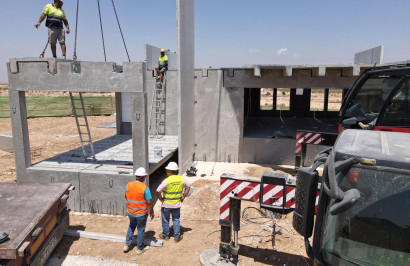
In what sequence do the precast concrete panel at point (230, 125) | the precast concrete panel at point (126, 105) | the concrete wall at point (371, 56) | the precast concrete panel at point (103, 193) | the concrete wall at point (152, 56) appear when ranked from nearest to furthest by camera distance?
the precast concrete panel at point (103, 193)
the precast concrete panel at point (230, 125)
the concrete wall at point (152, 56)
the precast concrete panel at point (126, 105)
the concrete wall at point (371, 56)

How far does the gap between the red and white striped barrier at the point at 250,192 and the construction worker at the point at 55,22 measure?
5.74 metres

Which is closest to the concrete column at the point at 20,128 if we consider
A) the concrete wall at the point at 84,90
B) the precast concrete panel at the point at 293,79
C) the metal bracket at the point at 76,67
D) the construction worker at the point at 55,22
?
the concrete wall at the point at 84,90

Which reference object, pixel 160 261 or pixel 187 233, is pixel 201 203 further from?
pixel 160 261

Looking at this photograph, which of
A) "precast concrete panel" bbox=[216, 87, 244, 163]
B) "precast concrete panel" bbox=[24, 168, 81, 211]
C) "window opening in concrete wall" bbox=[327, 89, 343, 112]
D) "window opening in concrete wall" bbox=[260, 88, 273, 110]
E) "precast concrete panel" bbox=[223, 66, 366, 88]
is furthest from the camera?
"window opening in concrete wall" bbox=[327, 89, 343, 112]

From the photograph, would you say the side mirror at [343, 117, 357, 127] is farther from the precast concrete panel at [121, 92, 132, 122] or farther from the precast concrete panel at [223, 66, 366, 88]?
the precast concrete panel at [121, 92, 132, 122]

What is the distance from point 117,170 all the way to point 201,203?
8.31ft

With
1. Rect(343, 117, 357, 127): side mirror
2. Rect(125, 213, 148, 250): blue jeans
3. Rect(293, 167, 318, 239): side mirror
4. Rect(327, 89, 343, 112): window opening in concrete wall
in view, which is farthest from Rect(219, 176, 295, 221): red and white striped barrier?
Rect(327, 89, 343, 112): window opening in concrete wall

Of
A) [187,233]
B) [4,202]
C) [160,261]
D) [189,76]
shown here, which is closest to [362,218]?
[160,261]

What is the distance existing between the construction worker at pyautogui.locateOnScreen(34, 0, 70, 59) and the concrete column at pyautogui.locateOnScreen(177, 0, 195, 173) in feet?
10.9

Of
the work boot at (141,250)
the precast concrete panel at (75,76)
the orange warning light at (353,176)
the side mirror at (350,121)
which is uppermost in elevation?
the precast concrete panel at (75,76)

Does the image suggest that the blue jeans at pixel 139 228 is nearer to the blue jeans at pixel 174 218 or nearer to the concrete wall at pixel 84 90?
the blue jeans at pixel 174 218

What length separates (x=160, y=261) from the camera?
5.72 m

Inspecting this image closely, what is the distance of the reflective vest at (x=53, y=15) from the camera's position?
24.4 feet

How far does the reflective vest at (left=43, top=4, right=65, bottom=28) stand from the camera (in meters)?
7.43
